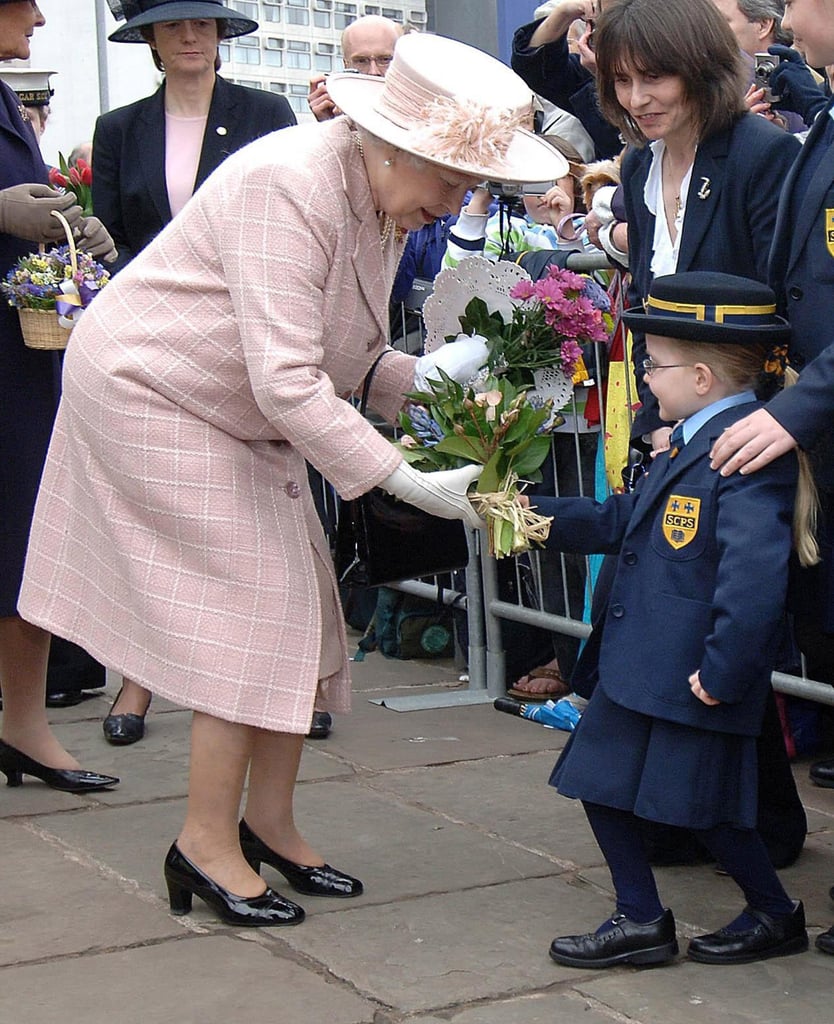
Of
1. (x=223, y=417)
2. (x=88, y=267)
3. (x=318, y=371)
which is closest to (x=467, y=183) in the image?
(x=318, y=371)

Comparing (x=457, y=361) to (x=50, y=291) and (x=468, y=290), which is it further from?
(x=50, y=291)

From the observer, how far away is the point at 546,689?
17.8 feet

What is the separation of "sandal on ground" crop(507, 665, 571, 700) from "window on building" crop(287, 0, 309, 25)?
792 cm

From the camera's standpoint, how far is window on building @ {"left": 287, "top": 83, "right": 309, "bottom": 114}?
1214cm

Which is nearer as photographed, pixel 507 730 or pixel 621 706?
pixel 621 706

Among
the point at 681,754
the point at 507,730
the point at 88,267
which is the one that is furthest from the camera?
the point at 507,730

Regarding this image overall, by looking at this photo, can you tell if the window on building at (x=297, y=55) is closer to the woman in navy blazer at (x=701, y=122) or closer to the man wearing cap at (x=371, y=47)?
the man wearing cap at (x=371, y=47)

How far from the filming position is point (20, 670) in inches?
165

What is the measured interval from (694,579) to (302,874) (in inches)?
45.1

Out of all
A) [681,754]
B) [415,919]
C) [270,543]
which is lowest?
[415,919]

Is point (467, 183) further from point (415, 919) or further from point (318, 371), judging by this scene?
point (415, 919)

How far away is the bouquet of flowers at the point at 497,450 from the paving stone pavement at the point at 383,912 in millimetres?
829

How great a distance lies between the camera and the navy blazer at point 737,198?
3445 millimetres

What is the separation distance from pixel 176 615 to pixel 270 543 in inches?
9.5
